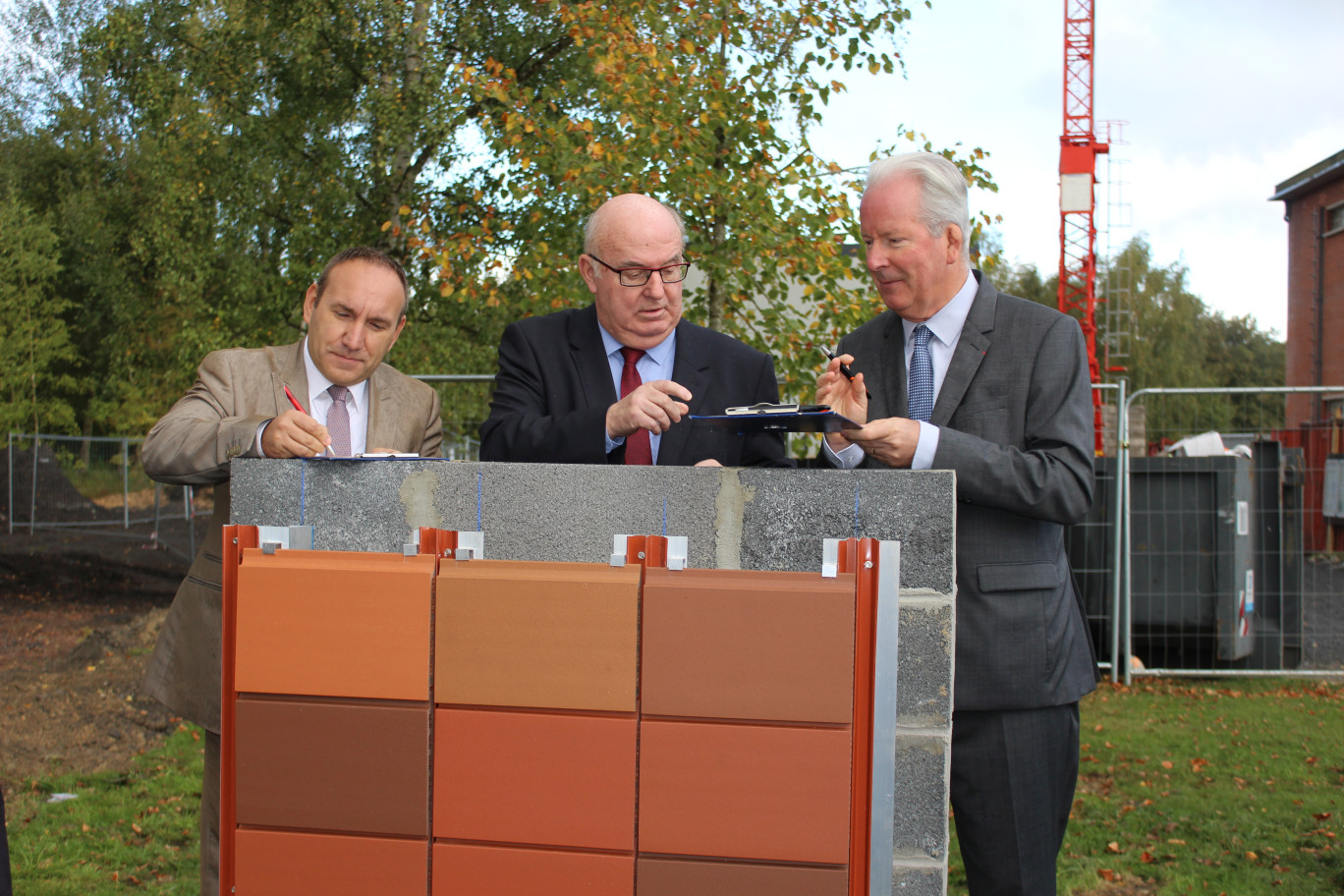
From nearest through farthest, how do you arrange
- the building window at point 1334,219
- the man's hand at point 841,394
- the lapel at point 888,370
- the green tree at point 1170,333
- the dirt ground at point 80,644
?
the man's hand at point 841,394 < the lapel at point 888,370 < the dirt ground at point 80,644 < the building window at point 1334,219 < the green tree at point 1170,333

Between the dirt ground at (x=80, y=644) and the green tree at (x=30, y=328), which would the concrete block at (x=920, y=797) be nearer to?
the dirt ground at (x=80, y=644)

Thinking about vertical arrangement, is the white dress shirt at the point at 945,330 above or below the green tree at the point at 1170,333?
below

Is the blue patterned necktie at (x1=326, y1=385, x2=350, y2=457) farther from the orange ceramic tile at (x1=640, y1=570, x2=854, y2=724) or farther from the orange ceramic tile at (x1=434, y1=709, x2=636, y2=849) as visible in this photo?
the orange ceramic tile at (x1=640, y1=570, x2=854, y2=724)

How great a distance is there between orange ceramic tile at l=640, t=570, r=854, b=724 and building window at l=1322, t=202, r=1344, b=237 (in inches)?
997

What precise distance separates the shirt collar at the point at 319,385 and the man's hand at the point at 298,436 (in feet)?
2.11

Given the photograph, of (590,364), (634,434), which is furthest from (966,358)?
(590,364)

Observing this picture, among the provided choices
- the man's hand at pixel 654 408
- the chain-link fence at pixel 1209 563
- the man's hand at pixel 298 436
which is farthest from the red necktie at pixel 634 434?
the chain-link fence at pixel 1209 563

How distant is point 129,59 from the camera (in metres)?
11.9

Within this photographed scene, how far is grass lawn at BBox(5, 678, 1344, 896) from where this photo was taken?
4.07 metres

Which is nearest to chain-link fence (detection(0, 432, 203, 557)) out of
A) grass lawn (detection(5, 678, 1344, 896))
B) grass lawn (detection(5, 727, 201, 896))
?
grass lawn (detection(5, 727, 201, 896))

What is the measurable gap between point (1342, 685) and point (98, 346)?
19872 mm

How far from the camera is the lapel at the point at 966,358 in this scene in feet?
7.33

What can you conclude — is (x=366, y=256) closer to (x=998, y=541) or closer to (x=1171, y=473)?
(x=998, y=541)

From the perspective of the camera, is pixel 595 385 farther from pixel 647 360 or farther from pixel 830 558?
pixel 830 558
